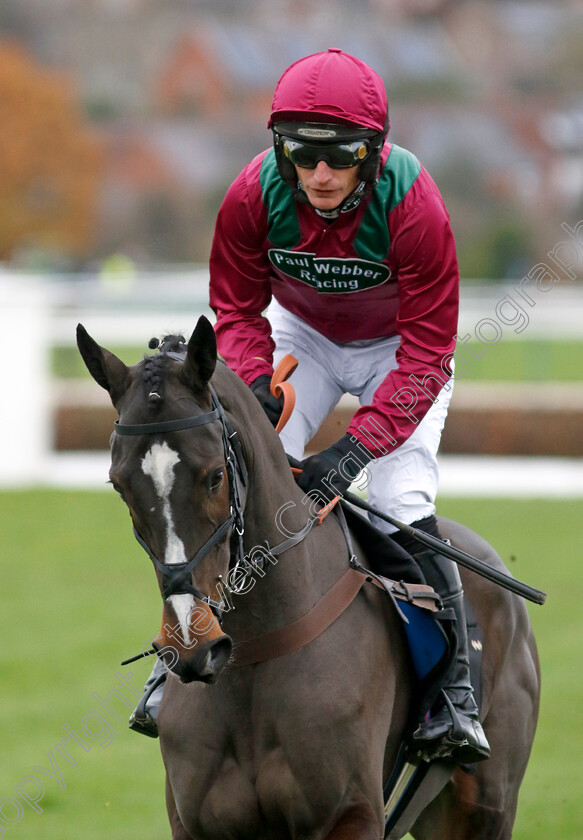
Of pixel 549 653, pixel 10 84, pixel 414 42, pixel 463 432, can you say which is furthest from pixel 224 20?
pixel 549 653

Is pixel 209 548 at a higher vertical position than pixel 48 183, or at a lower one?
lower

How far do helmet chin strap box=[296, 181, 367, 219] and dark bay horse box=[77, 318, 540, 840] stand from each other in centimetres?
62

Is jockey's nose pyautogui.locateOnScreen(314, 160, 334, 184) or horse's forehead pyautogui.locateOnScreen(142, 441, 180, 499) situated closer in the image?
horse's forehead pyautogui.locateOnScreen(142, 441, 180, 499)

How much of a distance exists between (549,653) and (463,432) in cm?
531

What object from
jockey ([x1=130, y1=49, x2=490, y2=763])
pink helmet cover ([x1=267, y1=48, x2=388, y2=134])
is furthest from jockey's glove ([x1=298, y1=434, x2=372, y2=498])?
pink helmet cover ([x1=267, y1=48, x2=388, y2=134])

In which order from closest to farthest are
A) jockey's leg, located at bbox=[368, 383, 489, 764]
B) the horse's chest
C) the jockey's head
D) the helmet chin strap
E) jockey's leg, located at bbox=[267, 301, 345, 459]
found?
the horse's chest
the jockey's head
the helmet chin strap
jockey's leg, located at bbox=[368, 383, 489, 764]
jockey's leg, located at bbox=[267, 301, 345, 459]

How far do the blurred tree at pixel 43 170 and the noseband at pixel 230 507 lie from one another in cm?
4979

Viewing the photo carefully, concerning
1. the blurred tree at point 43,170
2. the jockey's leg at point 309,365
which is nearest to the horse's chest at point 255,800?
the jockey's leg at point 309,365

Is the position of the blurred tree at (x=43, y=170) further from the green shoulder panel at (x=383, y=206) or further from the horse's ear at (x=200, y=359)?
the horse's ear at (x=200, y=359)

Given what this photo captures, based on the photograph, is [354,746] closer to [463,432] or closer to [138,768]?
[138,768]

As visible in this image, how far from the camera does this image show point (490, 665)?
404 centimetres

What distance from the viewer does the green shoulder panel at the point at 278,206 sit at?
3.54 m

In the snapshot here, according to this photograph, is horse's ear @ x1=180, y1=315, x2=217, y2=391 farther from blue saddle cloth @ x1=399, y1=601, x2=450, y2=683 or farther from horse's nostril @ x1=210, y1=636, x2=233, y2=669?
blue saddle cloth @ x1=399, y1=601, x2=450, y2=683

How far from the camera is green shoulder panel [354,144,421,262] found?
3492mm
